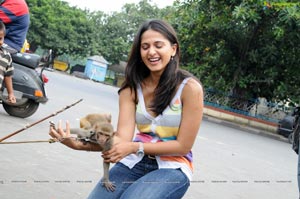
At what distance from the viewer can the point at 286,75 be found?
1753cm

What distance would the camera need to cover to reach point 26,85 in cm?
707

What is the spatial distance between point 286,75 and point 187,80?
1559 centimetres

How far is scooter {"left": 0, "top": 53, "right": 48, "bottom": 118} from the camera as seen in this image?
23.2 ft

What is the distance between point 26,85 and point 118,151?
507cm

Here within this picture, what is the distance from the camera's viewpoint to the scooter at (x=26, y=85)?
7075 mm

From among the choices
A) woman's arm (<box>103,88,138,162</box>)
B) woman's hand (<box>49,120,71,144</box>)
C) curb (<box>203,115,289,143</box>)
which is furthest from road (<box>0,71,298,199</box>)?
curb (<box>203,115,289,143</box>)

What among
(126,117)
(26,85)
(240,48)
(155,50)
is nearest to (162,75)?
(155,50)

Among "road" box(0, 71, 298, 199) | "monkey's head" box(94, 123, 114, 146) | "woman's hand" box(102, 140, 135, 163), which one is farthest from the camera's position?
"road" box(0, 71, 298, 199)

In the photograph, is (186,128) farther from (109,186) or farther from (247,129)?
(247,129)

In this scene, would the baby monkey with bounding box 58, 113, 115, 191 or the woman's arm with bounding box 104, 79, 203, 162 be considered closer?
the baby monkey with bounding box 58, 113, 115, 191

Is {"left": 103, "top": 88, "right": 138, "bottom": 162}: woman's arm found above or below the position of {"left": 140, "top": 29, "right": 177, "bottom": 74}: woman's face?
below

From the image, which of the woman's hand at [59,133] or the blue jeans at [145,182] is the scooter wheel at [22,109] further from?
the woman's hand at [59,133]

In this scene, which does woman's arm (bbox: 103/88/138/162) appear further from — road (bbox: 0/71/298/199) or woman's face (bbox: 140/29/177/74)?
road (bbox: 0/71/298/199)

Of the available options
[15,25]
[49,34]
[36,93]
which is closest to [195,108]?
[15,25]
